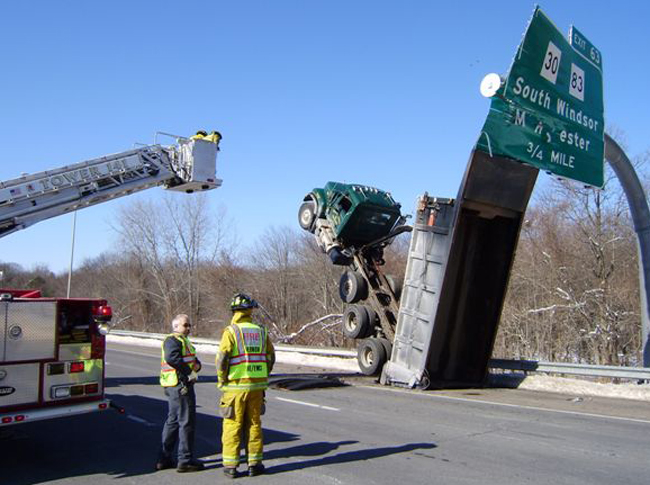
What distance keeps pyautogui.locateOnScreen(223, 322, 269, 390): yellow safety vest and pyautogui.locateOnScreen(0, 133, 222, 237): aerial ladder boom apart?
6868 mm

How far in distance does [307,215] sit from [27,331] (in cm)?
956

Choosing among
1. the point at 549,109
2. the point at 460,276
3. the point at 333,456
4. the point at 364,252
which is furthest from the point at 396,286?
the point at 333,456

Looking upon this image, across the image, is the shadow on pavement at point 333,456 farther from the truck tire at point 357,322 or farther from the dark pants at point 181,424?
the truck tire at point 357,322

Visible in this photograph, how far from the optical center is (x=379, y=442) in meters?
7.30

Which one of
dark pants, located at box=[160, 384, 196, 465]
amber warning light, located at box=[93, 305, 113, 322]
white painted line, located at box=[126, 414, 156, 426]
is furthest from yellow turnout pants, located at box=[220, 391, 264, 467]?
white painted line, located at box=[126, 414, 156, 426]

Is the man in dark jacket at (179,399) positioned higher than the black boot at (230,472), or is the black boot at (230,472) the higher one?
the man in dark jacket at (179,399)

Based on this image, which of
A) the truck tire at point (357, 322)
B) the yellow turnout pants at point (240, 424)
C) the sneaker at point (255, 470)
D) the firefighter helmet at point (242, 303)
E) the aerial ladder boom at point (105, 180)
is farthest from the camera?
the truck tire at point (357, 322)

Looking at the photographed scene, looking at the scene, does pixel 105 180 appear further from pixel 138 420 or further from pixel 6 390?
pixel 6 390

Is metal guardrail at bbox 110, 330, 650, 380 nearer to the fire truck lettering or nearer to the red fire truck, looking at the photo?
the red fire truck

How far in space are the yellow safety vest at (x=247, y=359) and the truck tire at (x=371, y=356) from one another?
7853mm

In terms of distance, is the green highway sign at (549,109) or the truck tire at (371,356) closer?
the green highway sign at (549,109)

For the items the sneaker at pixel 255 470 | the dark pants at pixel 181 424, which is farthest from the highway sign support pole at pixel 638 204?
the dark pants at pixel 181 424

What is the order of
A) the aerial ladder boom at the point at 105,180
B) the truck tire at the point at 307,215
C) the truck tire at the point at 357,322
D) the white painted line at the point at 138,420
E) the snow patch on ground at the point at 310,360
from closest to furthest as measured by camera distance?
the white painted line at the point at 138,420, the aerial ladder boom at the point at 105,180, the truck tire at the point at 357,322, the truck tire at the point at 307,215, the snow patch on ground at the point at 310,360

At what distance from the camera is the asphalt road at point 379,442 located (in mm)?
5840
